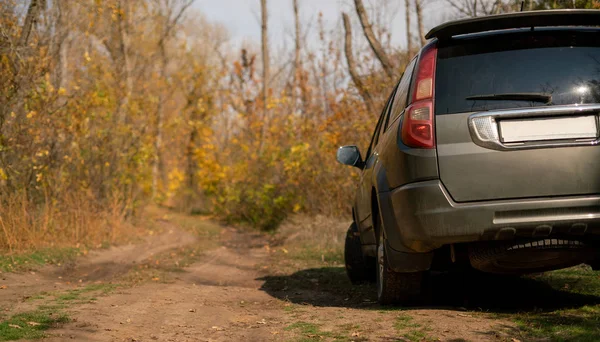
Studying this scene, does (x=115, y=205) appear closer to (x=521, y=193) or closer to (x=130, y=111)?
(x=130, y=111)

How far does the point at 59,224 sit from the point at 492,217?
34.2ft

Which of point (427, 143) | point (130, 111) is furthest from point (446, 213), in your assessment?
point (130, 111)

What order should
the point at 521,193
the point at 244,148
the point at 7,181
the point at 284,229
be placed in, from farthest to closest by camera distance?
1. the point at 244,148
2. the point at 284,229
3. the point at 7,181
4. the point at 521,193

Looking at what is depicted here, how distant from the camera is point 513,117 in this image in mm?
4570

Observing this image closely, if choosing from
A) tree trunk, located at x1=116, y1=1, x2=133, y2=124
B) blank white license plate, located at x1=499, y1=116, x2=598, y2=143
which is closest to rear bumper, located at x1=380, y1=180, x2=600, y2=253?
blank white license plate, located at x1=499, y1=116, x2=598, y2=143

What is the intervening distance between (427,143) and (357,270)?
11.7ft

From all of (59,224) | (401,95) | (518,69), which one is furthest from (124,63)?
(518,69)

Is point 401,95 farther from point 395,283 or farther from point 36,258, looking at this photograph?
point 36,258

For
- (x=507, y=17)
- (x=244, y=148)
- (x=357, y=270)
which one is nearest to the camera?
(x=507, y=17)

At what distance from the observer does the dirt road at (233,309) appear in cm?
480

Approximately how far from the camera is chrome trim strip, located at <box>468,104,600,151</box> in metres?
4.49

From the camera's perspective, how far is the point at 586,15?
4.86m

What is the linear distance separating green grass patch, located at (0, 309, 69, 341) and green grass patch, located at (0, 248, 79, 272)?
13.5 ft

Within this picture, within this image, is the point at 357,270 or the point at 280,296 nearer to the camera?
the point at 280,296
